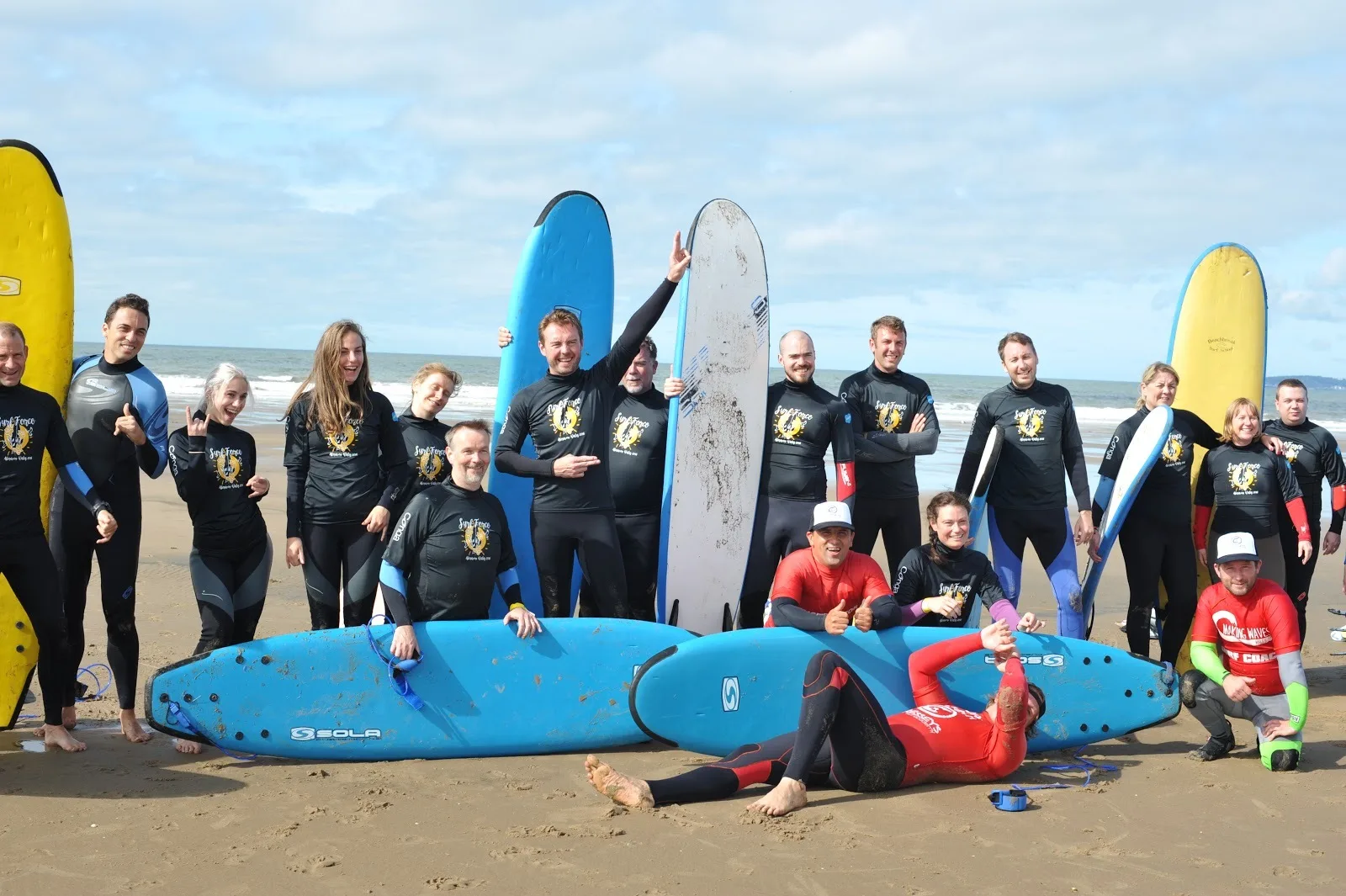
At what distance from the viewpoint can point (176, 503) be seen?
9.38 metres

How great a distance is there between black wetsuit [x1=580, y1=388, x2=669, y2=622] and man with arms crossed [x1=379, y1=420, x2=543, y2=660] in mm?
891

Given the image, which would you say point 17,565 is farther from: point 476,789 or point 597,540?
point 597,540

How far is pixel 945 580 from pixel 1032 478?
0.96m

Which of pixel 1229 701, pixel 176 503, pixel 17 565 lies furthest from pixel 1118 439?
pixel 176 503

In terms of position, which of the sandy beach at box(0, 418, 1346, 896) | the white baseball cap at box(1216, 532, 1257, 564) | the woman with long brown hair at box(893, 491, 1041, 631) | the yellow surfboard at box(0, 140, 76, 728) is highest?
the yellow surfboard at box(0, 140, 76, 728)

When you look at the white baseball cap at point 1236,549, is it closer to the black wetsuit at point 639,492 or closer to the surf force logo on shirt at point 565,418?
the black wetsuit at point 639,492

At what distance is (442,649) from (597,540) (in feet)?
2.29

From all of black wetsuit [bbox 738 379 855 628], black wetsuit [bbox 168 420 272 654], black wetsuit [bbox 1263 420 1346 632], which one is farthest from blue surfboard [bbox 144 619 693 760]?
black wetsuit [bbox 1263 420 1346 632]

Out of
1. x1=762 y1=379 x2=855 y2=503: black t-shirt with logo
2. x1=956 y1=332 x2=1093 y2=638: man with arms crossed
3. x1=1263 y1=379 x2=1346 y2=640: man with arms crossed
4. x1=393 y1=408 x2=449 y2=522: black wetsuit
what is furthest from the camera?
x1=1263 y1=379 x2=1346 y2=640: man with arms crossed

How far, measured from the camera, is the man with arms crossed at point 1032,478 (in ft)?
16.1

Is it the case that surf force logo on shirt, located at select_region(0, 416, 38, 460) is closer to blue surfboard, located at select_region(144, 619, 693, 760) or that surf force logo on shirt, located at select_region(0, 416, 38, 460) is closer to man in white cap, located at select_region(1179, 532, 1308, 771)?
blue surfboard, located at select_region(144, 619, 693, 760)

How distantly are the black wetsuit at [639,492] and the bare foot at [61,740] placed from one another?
82.6 inches

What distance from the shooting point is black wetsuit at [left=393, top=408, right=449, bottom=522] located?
14.8 feet

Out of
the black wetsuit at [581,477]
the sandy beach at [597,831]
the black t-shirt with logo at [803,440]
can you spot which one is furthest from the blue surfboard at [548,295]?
the sandy beach at [597,831]
